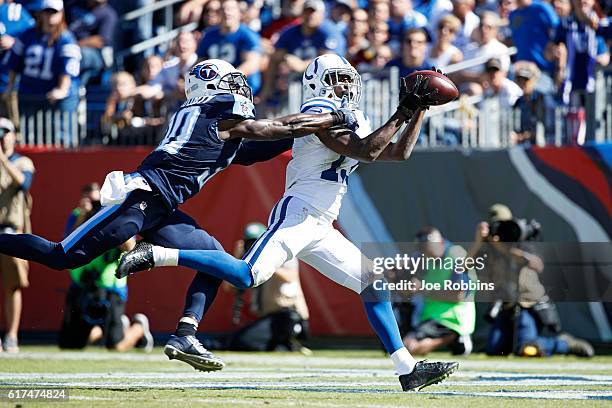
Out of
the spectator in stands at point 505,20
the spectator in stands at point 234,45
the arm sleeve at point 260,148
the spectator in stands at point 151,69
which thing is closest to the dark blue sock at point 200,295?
the arm sleeve at point 260,148

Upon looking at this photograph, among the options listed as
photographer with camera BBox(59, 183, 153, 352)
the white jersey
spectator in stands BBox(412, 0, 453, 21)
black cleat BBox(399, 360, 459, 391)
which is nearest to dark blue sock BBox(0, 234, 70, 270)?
the white jersey

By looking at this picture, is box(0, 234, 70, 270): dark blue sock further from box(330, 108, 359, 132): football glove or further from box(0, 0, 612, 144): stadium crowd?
box(0, 0, 612, 144): stadium crowd

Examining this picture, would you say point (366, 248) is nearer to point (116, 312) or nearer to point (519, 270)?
point (519, 270)

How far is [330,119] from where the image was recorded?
719 centimetres

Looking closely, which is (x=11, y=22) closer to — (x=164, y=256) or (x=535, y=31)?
(x=535, y=31)

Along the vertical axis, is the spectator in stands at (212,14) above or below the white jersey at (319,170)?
above

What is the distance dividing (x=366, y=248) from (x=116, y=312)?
2504 mm

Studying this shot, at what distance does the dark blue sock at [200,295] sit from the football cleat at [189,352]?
194 mm

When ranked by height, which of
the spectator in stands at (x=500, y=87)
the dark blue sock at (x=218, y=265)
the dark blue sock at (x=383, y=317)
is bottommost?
the dark blue sock at (x=383, y=317)

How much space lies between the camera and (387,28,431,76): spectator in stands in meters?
12.3

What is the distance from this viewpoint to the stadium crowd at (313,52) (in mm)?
12125

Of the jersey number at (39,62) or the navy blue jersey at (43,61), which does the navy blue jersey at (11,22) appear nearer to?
the navy blue jersey at (43,61)

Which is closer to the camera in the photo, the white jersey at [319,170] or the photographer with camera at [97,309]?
the white jersey at [319,170]

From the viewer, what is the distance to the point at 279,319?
1175 centimetres
